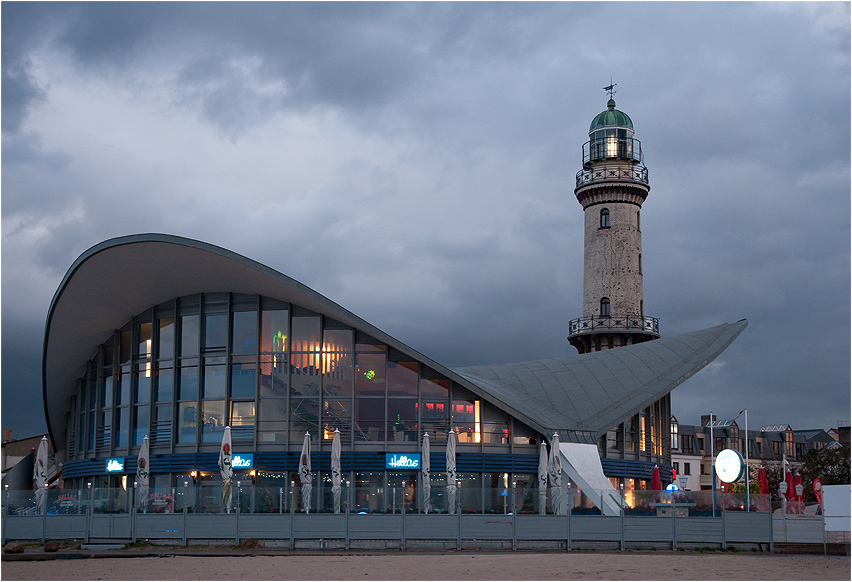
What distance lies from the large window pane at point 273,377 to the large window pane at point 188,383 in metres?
3.27

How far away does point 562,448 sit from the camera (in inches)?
1563

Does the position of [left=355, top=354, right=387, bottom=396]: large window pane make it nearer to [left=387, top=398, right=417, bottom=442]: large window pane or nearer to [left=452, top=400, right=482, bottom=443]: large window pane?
[left=387, top=398, right=417, bottom=442]: large window pane

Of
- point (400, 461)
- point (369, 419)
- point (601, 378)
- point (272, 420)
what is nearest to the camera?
point (400, 461)

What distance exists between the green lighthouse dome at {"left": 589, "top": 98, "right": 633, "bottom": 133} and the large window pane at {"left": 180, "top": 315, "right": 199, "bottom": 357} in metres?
36.1

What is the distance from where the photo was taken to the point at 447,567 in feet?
73.0

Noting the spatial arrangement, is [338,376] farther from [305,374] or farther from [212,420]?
[212,420]

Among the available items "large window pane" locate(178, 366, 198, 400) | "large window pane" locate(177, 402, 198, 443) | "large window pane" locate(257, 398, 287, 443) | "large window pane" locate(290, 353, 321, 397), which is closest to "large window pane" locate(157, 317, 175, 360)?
"large window pane" locate(178, 366, 198, 400)

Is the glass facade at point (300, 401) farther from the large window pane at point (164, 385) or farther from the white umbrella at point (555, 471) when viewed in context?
the white umbrella at point (555, 471)

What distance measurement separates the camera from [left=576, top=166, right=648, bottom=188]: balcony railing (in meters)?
64.8

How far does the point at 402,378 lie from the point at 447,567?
19.0 meters

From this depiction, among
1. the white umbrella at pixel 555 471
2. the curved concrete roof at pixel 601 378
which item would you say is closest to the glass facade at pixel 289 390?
the curved concrete roof at pixel 601 378

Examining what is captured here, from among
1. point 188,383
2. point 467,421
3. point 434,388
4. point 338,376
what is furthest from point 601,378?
point 188,383

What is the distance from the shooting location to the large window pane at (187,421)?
42156 mm

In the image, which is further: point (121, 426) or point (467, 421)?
point (121, 426)
